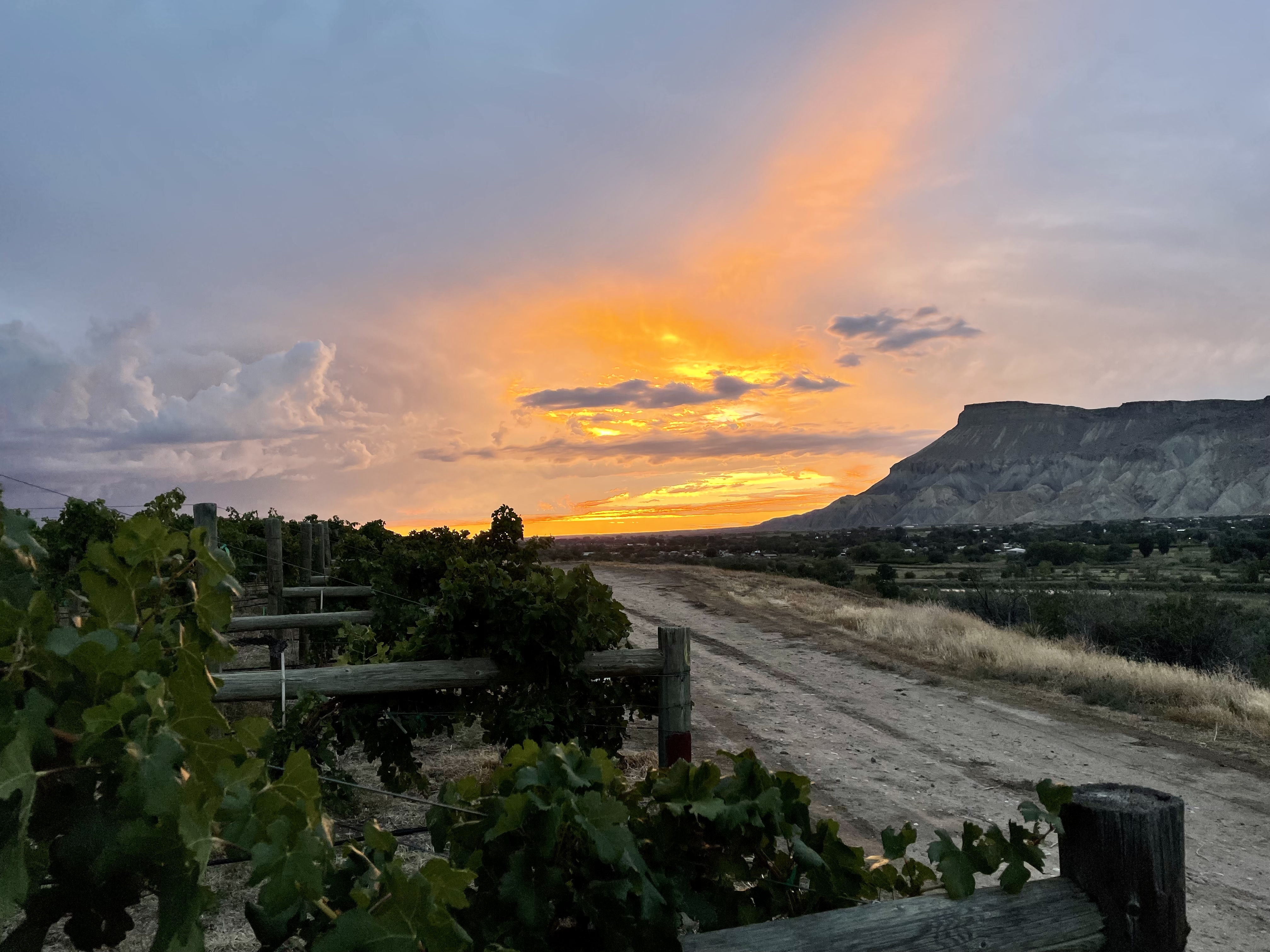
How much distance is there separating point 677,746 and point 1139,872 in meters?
2.67

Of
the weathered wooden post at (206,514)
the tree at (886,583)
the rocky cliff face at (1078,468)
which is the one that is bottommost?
the tree at (886,583)

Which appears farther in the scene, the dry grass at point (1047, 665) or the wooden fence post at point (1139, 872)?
the dry grass at point (1047, 665)

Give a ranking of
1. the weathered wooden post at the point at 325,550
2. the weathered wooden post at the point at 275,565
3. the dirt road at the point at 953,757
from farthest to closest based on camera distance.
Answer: the weathered wooden post at the point at 325,550, the weathered wooden post at the point at 275,565, the dirt road at the point at 953,757

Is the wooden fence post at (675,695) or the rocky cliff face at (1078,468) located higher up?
the rocky cliff face at (1078,468)

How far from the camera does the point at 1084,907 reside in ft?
6.63

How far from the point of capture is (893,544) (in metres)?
65.9

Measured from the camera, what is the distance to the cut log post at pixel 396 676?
459 cm

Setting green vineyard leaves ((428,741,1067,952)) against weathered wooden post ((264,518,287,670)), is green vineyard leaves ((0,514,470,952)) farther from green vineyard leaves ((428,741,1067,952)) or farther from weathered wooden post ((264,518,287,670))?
weathered wooden post ((264,518,287,670))

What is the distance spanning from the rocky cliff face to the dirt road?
410ft

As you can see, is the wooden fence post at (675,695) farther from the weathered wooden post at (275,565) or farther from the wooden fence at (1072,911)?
the weathered wooden post at (275,565)

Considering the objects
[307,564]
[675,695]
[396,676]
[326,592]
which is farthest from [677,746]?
[307,564]

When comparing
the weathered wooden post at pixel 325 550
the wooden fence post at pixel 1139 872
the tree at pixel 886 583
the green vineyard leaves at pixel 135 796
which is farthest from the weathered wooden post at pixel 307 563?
the tree at pixel 886 583

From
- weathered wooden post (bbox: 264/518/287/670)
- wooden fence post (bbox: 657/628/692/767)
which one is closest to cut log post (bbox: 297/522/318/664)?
weathered wooden post (bbox: 264/518/287/670)

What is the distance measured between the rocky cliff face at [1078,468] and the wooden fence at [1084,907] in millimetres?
134027
